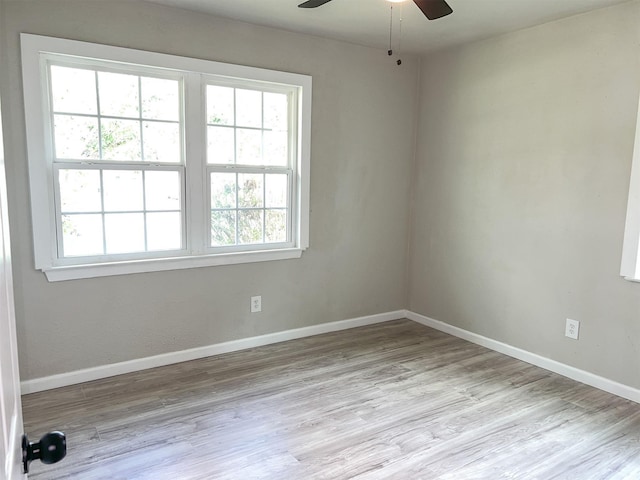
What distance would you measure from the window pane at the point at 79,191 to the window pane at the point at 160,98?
55cm

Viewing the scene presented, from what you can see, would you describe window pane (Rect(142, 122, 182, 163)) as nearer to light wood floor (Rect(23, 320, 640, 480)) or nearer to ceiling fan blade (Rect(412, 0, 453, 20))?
light wood floor (Rect(23, 320, 640, 480))

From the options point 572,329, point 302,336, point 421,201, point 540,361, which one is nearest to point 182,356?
point 302,336

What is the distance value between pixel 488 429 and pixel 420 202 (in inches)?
89.7

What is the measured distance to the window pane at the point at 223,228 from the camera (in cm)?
338

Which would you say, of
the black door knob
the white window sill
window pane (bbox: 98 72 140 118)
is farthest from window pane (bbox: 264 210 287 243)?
the black door knob

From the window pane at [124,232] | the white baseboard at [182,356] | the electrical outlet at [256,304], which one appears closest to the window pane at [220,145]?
the window pane at [124,232]

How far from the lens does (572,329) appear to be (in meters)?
3.17

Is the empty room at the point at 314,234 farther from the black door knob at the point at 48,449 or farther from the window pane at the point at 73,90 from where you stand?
the black door knob at the point at 48,449

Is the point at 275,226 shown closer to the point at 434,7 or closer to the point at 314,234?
the point at 314,234

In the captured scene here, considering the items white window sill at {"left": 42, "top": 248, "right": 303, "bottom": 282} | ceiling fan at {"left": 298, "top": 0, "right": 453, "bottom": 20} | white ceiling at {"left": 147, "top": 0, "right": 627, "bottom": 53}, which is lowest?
white window sill at {"left": 42, "top": 248, "right": 303, "bottom": 282}

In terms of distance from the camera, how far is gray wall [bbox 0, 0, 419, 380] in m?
2.72

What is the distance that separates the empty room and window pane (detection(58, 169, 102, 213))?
0.01m

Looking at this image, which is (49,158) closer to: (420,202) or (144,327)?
(144,327)

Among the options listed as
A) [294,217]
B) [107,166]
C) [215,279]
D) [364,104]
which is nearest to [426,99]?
[364,104]
